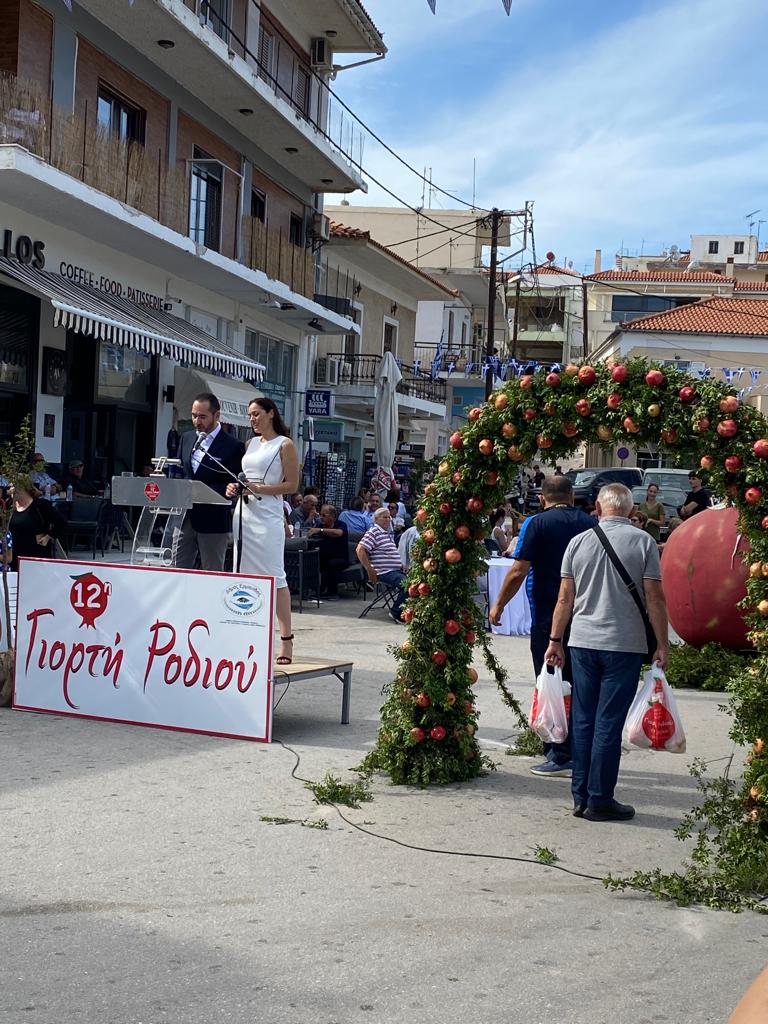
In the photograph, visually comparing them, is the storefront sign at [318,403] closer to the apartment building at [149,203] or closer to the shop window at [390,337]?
the apartment building at [149,203]

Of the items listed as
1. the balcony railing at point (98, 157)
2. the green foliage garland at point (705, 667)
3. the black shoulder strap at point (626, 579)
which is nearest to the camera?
the black shoulder strap at point (626, 579)

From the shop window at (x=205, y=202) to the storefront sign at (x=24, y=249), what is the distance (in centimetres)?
528

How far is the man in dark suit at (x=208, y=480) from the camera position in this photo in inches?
354

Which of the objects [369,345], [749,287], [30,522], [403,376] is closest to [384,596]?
[30,522]

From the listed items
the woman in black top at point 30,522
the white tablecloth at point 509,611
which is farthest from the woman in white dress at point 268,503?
the white tablecloth at point 509,611

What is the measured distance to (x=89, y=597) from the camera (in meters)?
8.05

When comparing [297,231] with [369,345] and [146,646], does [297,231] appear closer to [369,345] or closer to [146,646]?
[369,345]

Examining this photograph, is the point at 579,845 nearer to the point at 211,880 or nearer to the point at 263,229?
the point at 211,880

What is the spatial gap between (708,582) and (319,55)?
67.8 feet

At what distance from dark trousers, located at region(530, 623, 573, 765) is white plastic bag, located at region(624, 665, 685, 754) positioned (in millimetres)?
874

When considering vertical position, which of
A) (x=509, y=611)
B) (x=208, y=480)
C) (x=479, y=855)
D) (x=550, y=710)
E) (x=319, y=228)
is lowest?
(x=479, y=855)

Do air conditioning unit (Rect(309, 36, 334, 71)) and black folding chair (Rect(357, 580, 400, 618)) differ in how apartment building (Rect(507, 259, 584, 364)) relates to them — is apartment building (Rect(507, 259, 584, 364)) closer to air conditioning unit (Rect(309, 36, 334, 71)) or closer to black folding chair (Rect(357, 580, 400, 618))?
air conditioning unit (Rect(309, 36, 334, 71))

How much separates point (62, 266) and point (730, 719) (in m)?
12.3

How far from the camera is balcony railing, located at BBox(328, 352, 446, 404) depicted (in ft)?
114
